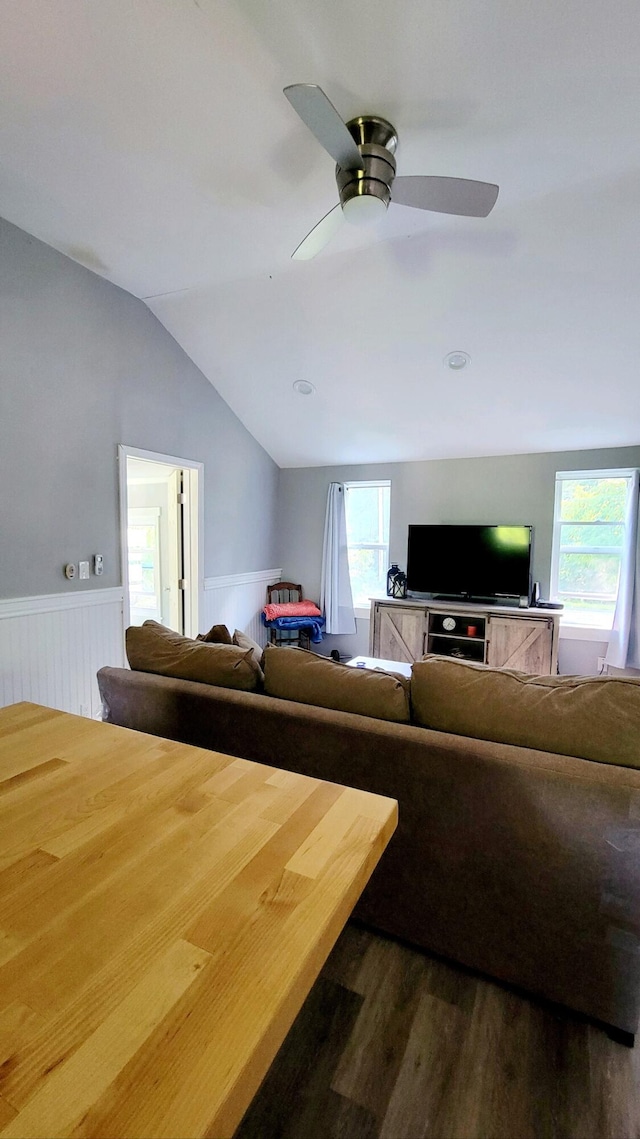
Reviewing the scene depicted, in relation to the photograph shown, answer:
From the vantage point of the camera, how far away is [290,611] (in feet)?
16.7

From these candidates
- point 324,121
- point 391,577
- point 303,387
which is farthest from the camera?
point 391,577

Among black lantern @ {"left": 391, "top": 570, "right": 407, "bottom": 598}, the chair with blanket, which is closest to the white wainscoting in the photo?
the chair with blanket

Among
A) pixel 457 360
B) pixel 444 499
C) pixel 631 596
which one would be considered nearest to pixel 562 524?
pixel 631 596

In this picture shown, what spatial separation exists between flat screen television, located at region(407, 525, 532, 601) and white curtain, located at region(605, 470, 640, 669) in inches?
28.9

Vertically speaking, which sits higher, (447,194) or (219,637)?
(447,194)

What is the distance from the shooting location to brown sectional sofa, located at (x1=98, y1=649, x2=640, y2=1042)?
4.17 ft

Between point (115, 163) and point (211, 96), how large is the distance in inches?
24.8

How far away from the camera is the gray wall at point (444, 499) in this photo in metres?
4.29

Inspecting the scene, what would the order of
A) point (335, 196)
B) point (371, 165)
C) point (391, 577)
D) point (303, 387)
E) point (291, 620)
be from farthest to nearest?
point (291, 620)
point (391, 577)
point (303, 387)
point (335, 196)
point (371, 165)

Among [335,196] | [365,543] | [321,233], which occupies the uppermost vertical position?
[335,196]

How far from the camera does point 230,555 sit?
15.7 feet

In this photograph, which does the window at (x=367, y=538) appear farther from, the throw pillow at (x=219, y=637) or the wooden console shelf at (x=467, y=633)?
the throw pillow at (x=219, y=637)

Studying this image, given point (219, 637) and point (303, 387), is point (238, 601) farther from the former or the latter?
point (219, 637)

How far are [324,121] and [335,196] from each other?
3.05ft
